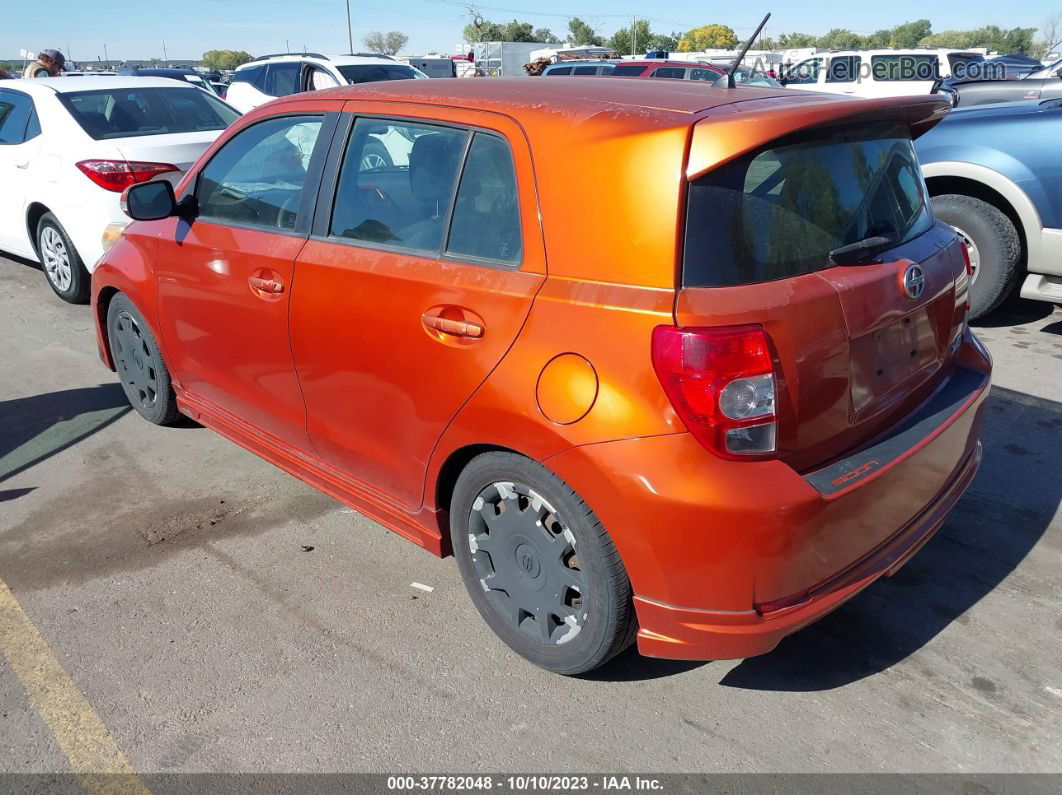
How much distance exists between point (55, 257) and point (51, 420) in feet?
8.59

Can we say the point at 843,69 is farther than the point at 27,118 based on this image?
Yes

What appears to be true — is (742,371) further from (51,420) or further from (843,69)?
(843,69)

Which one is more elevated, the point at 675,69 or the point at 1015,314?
the point at 675,69

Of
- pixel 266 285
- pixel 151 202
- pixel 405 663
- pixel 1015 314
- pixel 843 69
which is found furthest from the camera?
pixel 843 69

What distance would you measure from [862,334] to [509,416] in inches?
39.8

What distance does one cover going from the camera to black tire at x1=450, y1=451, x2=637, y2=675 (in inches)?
95.9

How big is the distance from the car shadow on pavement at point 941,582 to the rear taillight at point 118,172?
543 cm

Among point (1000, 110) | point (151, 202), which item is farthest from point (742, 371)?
point (1000, 110)

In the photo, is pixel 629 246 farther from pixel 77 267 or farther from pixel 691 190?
pixel 77 267

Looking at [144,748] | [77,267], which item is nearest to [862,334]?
[144,748]

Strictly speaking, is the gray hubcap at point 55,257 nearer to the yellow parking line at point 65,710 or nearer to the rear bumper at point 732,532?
the yellow parking line at point 65,710

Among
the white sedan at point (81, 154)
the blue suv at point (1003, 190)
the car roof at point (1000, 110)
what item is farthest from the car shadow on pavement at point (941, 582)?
the white sedan at point (81, 154)

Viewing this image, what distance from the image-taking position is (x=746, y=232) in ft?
7.53

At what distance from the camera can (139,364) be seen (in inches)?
180
